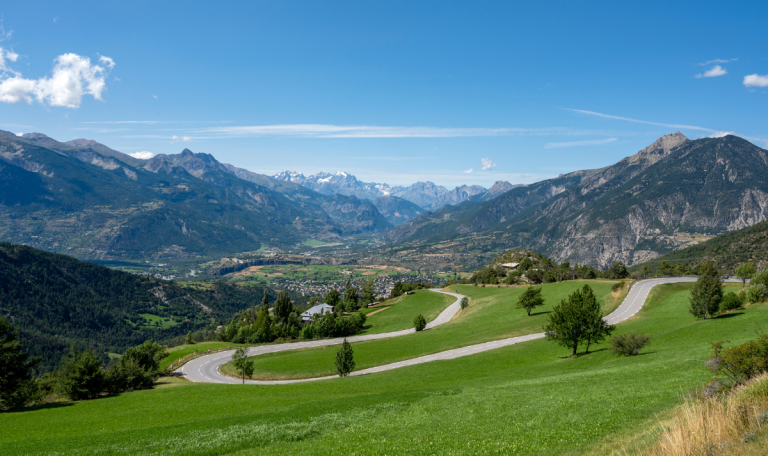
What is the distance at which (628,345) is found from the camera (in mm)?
→ 37031

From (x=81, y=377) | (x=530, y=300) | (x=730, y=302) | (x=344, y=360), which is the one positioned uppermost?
(x=730, y=302)

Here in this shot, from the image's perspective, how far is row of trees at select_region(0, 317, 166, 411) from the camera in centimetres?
3622

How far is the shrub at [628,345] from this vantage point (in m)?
36.9

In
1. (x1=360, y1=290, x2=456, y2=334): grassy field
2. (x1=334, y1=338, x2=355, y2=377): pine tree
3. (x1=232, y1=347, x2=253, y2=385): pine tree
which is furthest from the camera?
(x1=360, y1=290, x2=456, y2=334): grassy field

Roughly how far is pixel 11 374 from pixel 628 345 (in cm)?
6207

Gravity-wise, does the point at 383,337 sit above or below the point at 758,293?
below

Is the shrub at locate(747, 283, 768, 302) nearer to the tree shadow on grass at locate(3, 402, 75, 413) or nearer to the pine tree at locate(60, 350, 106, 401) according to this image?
the pine tree at locate(60, 350, 106, 401)

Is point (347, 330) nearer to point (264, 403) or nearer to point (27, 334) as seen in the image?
point (264, 403)

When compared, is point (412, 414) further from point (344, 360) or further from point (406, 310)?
point (406, 310)

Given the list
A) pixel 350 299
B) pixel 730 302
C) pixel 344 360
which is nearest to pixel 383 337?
pixel 344 360

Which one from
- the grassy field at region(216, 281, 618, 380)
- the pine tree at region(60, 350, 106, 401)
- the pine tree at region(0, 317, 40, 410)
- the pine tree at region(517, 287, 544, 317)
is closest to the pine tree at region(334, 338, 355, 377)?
the grassy field at region(216, 281, 618, 380)

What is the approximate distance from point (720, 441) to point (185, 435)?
2452cm

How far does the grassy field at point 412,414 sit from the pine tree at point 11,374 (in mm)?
3291

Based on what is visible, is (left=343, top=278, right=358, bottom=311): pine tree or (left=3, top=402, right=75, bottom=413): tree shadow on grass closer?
(left=3, top=402, right=75, bottom=413): tree shadow on grass
